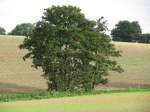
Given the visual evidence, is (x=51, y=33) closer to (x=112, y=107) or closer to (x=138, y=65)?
(x=112, y=107)

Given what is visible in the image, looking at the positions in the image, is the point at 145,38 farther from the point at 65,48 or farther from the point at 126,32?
the point at 65,48

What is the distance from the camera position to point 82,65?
34.3 metres

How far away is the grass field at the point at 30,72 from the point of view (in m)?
41.2

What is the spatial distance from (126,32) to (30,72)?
70267mm

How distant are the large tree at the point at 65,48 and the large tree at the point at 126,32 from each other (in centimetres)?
8066

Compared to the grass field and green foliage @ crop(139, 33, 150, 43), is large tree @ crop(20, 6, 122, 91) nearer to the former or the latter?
the grass field

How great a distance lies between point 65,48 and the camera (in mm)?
33938

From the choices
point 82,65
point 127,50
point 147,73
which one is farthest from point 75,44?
point 127,50

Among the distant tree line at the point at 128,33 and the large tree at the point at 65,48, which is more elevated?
the distant tree line at the point at 128,33

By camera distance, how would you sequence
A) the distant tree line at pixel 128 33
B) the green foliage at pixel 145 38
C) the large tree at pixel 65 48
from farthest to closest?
the distant tree line at pixel 128 33 → the green foliage at pixel 145 38 → the large tree at pixel 65 48

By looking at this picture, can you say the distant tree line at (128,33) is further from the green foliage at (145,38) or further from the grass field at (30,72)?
the grass field at (30,72)

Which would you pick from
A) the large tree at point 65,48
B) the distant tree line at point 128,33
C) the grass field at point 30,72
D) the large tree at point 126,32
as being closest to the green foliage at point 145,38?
the distant tree line at point 128,33

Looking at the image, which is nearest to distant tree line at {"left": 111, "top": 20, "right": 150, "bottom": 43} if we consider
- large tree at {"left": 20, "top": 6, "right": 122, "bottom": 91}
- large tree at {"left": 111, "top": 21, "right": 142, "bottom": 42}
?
large tree at {"left": 111, "top": 21, "right": 142, "bottom": 42}

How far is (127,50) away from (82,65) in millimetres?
36676
